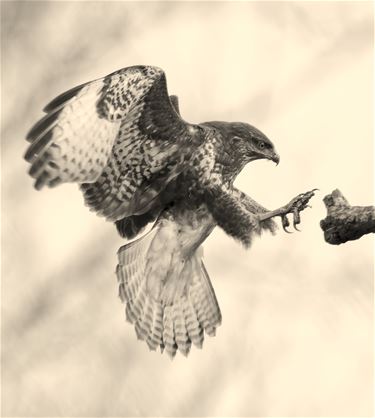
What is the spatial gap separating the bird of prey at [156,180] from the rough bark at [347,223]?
1.07 meters

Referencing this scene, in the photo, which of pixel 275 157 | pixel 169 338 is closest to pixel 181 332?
pixel 169 338

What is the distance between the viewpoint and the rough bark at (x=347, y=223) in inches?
121

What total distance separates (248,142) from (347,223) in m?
1.65

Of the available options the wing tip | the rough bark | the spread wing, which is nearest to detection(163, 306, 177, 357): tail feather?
the spread wing

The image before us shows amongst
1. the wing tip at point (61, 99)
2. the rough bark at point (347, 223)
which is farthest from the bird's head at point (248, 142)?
the rough bark at point (347, 223)

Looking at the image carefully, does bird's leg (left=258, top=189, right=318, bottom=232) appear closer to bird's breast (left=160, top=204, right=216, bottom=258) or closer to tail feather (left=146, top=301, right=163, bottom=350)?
bird's breast (left=160, top=204, right=216, bottom=258)

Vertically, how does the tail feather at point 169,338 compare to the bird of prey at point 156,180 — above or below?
below

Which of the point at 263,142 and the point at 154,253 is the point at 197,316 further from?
the point at 263,142

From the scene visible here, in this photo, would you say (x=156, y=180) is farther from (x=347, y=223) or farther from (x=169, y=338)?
(x=347, y=223)

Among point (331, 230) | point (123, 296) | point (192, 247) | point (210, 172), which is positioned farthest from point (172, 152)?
point (331, 230)

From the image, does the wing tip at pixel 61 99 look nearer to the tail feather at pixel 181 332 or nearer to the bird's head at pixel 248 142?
the bird's head at pixel 248 142

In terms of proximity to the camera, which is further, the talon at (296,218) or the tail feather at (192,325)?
the tail feather at (192,325)

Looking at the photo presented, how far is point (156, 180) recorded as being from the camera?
461 centimetres

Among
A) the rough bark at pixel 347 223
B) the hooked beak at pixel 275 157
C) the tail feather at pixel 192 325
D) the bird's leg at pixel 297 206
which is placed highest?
the hooked beak at pixel 275 157
